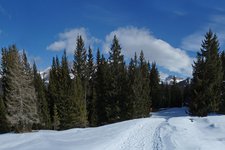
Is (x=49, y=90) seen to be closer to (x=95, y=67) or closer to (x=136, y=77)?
(x=95, y=67)

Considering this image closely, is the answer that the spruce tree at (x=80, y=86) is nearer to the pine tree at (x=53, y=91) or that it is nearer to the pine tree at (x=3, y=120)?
the pine tree at (x=53, y=91)

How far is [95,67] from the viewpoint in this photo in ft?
214

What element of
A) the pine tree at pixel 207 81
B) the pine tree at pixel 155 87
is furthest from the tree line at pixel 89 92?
the pine tree at pixel 155 87

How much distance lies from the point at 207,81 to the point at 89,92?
24.6 meters

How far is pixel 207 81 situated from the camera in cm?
4581

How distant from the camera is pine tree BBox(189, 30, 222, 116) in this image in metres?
45.2

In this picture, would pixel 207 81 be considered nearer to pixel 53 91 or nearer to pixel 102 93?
pixel 102 93

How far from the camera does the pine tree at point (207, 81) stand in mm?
45250

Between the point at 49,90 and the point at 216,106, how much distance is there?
3044 centimetres

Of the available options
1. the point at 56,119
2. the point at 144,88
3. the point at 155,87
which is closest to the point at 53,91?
the point at 56,119

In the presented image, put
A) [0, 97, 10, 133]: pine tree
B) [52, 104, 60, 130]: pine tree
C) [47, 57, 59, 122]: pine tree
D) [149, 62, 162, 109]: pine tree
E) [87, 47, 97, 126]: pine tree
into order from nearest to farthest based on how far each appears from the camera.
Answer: [52, 104, 60, 130]: pine tree < [0, 97, 10, 133]: pine tree < [87, 47, 97, 126]: pine tree < [47, 57, 59, 122]: pine tree < [149, 62, 162, 109]: pine tree

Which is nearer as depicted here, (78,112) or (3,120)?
(78,112)

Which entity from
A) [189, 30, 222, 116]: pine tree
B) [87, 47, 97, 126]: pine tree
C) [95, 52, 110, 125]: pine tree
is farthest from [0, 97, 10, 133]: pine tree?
[189, 30, 222, 116]: pine tree

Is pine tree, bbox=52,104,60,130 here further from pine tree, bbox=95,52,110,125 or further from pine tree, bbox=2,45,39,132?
pine tree, bbox=95,52,110,125
